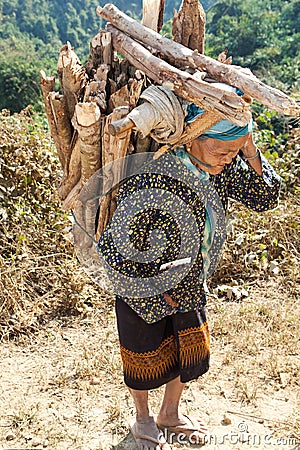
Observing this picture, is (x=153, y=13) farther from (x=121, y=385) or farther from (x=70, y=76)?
(x=121, y=385)

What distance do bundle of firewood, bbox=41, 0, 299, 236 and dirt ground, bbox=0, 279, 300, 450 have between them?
108 centimetres

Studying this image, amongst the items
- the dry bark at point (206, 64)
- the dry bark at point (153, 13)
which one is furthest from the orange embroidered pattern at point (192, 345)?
the dry bark at point (153, 13)

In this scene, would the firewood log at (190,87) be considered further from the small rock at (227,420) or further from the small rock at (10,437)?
the small rock at (10,437)

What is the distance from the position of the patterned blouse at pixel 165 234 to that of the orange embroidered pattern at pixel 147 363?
21 cm

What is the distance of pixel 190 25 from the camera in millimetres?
2059

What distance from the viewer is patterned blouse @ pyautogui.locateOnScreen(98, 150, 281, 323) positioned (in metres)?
1.89

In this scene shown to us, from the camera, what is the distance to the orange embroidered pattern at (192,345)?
7.30ft

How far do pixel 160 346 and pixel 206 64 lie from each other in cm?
111

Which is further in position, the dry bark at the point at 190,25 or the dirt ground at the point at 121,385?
the dirt ground at the point at 121,385

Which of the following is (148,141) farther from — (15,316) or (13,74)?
(13,74)

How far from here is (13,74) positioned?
2330 centimetres

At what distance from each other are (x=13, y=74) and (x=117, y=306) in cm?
2280

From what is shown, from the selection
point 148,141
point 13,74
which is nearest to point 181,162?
point 148,141

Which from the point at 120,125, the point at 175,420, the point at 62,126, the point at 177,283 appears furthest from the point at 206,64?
the point at 175,420
